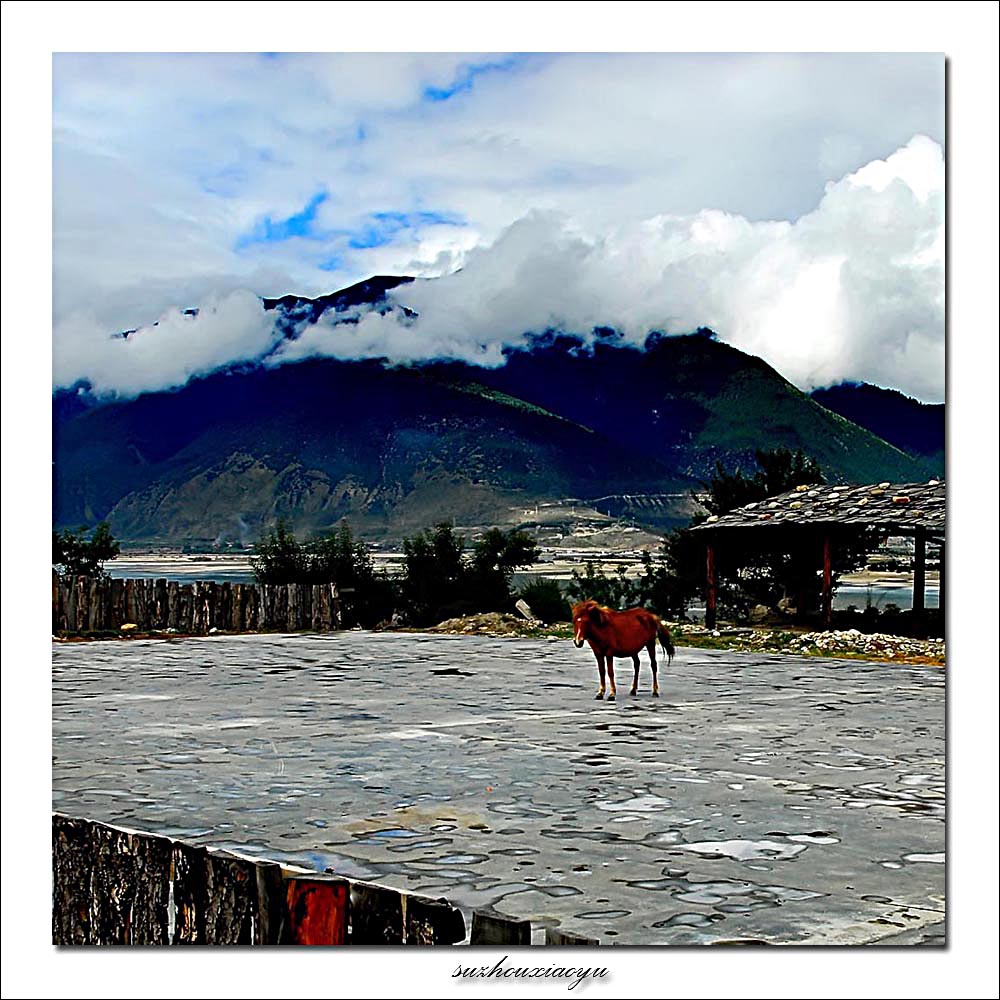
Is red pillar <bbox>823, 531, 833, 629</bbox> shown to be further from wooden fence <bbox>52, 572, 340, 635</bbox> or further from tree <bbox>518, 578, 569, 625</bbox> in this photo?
wooden fence <bbox>52, 572, 340, 635</bbox>

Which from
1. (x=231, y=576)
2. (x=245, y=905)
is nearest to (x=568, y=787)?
(x=245, y=905)

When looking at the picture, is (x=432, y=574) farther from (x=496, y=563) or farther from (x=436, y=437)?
(x=436, y=437)

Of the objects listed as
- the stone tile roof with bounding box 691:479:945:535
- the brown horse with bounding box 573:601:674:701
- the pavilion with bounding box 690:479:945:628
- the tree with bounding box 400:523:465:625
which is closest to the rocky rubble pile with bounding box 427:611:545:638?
the tree with bounding box 400:523:465:625

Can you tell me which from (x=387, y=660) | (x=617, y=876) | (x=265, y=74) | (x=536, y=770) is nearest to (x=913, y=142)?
(x=265, y=74)

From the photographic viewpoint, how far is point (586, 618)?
21.0 ft

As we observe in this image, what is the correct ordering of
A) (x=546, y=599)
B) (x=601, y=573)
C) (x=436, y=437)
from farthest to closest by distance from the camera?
(x=601, y=573)
(x=546, y=599)
(x=436, y=437)

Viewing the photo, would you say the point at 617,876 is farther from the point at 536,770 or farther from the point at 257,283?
the point at 257,283

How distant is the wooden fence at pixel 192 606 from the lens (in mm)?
10812

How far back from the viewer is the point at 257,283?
6113 mm

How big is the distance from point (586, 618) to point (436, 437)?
3.82m

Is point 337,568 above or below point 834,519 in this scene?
below

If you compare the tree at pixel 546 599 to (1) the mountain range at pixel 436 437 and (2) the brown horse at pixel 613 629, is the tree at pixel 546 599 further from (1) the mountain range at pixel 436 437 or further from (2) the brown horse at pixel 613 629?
(2) the brown horse at pixel 613 629

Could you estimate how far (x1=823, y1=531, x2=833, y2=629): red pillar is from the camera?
1133 centimetres
